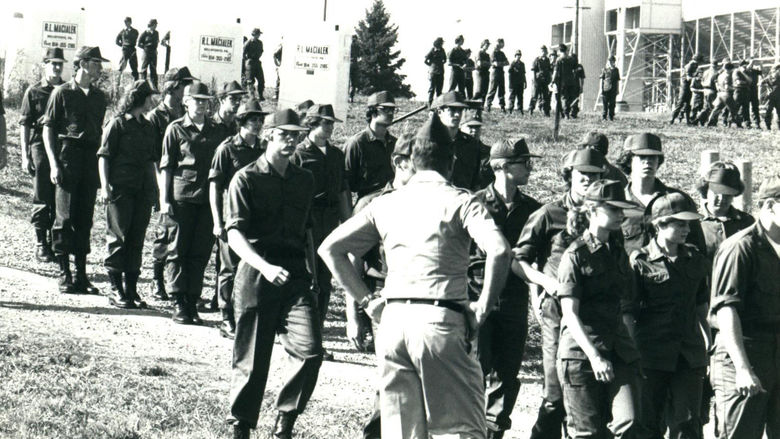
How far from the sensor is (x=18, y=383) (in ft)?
27.0

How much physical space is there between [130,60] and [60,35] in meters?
3.17

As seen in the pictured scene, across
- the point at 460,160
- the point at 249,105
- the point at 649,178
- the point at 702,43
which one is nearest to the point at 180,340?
the point at 249,105

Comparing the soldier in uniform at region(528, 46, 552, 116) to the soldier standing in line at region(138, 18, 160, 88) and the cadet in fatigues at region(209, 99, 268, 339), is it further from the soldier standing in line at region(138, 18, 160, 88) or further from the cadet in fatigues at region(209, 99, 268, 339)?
the cadet in fatigues at region(209, 99, 268, 339)

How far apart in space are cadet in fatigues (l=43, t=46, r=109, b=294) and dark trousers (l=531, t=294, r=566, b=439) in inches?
223

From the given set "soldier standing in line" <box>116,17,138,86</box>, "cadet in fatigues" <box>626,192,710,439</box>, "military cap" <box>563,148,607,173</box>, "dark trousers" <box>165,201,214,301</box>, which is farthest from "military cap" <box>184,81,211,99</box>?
"soldier standing in line" <box>116,17,138,86</box>

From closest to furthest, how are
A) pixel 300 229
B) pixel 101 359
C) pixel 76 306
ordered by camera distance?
pixel 300 229
pixel 101 359
pixel 76 306

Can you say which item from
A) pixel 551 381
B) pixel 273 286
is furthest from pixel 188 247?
pixel 551 381

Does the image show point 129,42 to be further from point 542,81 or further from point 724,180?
point 724,180

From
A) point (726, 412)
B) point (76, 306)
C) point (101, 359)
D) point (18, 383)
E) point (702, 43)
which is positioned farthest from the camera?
point (702, 43)

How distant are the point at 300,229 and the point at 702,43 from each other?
52.8m

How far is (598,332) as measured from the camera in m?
6.80

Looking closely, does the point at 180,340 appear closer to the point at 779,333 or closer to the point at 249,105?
the point at 249,105

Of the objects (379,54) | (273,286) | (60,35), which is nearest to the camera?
(273,286)

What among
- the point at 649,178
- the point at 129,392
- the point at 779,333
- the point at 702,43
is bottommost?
the point at 129,392
